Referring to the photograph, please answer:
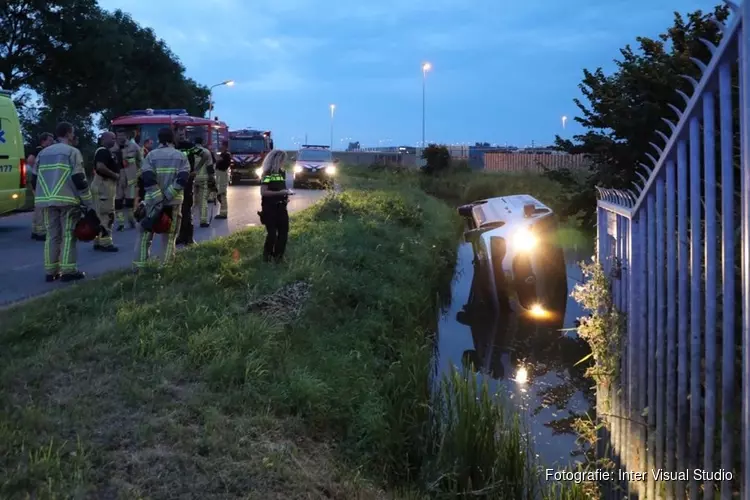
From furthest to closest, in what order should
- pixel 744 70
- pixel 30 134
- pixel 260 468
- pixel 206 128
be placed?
pixel 30 134
pixel 206 128
pixel 260 468
pixel 744 70

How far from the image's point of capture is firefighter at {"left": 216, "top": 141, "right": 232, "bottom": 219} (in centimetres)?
1325

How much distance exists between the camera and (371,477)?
445 centimetres

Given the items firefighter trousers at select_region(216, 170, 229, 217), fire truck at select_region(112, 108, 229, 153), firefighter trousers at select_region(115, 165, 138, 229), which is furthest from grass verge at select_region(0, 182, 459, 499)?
fire truck at select_region(112, 108, 229, 153)

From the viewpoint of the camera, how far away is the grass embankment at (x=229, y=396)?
3.57m

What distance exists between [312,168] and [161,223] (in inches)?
757

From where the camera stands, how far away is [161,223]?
25.2 ft

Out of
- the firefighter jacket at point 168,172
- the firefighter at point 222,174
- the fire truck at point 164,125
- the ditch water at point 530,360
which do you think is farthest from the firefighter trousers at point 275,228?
the fire truck at point 164,125

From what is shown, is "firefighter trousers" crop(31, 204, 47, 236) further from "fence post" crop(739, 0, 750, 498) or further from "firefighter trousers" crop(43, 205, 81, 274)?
"fence post" crop(739, 0, 750, 498)

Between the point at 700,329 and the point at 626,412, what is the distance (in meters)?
1.44

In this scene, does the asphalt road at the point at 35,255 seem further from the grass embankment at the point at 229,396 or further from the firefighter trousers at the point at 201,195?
the grass embankment at the point at 229,396

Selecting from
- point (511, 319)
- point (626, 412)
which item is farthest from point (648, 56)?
point (626, 412)

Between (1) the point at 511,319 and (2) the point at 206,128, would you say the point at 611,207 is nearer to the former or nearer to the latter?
(1) the point at 511,319

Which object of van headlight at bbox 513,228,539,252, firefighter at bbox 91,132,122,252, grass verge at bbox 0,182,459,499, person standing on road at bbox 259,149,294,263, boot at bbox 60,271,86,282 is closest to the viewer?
grass verge at bbox 0,182,459,499

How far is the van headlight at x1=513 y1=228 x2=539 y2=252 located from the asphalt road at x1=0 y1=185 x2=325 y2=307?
510 centimetres
